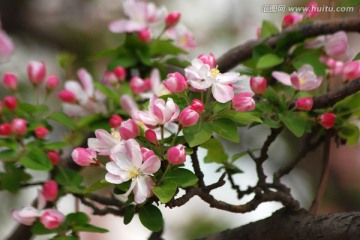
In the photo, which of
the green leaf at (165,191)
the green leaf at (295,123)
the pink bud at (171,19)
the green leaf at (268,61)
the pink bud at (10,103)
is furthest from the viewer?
the pink bud at (171,19)

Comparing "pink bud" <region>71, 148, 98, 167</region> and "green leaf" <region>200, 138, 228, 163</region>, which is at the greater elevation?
"pink bud" <region>71, 148, 98, 167</region>

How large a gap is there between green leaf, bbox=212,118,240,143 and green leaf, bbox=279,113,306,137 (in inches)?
4.8

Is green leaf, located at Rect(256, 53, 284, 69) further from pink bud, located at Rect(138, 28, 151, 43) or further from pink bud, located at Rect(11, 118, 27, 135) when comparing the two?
pink bud, located at Rect(11, 118, 27, 135)

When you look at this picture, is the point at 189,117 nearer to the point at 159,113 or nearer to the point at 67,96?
the point at 159,113

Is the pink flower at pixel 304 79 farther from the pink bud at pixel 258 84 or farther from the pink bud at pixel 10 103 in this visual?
the pink bud at pixel 10 103

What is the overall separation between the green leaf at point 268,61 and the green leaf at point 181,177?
29 cm

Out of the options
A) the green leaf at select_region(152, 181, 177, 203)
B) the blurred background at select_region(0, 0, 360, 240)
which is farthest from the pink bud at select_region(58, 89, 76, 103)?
the blurred background at select_region(0, 0, 360, 240)

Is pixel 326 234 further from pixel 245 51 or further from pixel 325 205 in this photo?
pixel 325 205

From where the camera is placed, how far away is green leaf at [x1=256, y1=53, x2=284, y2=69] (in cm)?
102

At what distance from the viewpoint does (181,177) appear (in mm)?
768

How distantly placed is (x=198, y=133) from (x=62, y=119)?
1.49 ft

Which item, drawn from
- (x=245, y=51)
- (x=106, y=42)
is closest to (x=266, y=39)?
(x=245, y=51)

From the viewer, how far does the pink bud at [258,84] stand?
93 centimetres

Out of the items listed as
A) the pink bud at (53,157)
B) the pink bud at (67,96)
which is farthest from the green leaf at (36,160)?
the pink bud at (67,96)
